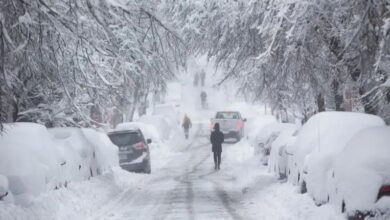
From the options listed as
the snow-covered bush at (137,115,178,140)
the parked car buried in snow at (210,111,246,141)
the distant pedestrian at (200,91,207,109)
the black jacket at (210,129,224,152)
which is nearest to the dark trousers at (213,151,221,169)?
the black jacket at (210,129,224,152)

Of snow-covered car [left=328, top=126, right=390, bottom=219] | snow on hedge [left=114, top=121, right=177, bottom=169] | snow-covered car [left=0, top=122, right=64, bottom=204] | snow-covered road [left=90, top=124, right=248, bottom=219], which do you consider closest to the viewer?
snow-covered car [left=328, top=126, right=390, bottom=219]

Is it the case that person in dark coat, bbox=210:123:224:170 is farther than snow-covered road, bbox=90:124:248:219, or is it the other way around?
person in dark coat, bbox=210:123:224:170

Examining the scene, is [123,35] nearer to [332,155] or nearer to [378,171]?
[332,155]

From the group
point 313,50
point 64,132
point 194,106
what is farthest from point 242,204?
point 194,106

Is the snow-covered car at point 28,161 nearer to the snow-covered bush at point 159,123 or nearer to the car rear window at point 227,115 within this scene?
the car rear window at point 227,115

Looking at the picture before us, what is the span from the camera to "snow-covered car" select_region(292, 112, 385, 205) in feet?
37.0

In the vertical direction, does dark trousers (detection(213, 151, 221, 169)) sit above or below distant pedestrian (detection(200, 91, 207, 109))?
below

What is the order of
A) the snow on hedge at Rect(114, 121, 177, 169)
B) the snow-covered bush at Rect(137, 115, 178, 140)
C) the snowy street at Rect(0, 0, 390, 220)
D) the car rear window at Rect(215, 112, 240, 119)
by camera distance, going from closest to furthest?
the snowy street at Rect(0, 0, 390, 220)
the snow on hedge at Rect(114, 121, 177, 169)
the car rear window at Rect(215, 112, 240, 119)
the snow-covered bush at Rect(137, 115, 178, 140)

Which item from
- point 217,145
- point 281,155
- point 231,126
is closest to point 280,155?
point 281,155

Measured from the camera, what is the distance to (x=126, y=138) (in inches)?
915

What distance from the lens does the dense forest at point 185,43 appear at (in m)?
8.54

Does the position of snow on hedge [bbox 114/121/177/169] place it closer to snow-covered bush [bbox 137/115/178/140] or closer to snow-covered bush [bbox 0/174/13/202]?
snow-covered bush [bbox 137/115/178/140]

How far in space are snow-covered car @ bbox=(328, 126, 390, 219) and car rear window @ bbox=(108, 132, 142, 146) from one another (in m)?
13.7

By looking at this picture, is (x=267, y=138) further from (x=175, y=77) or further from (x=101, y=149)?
(x=175, y=77)
